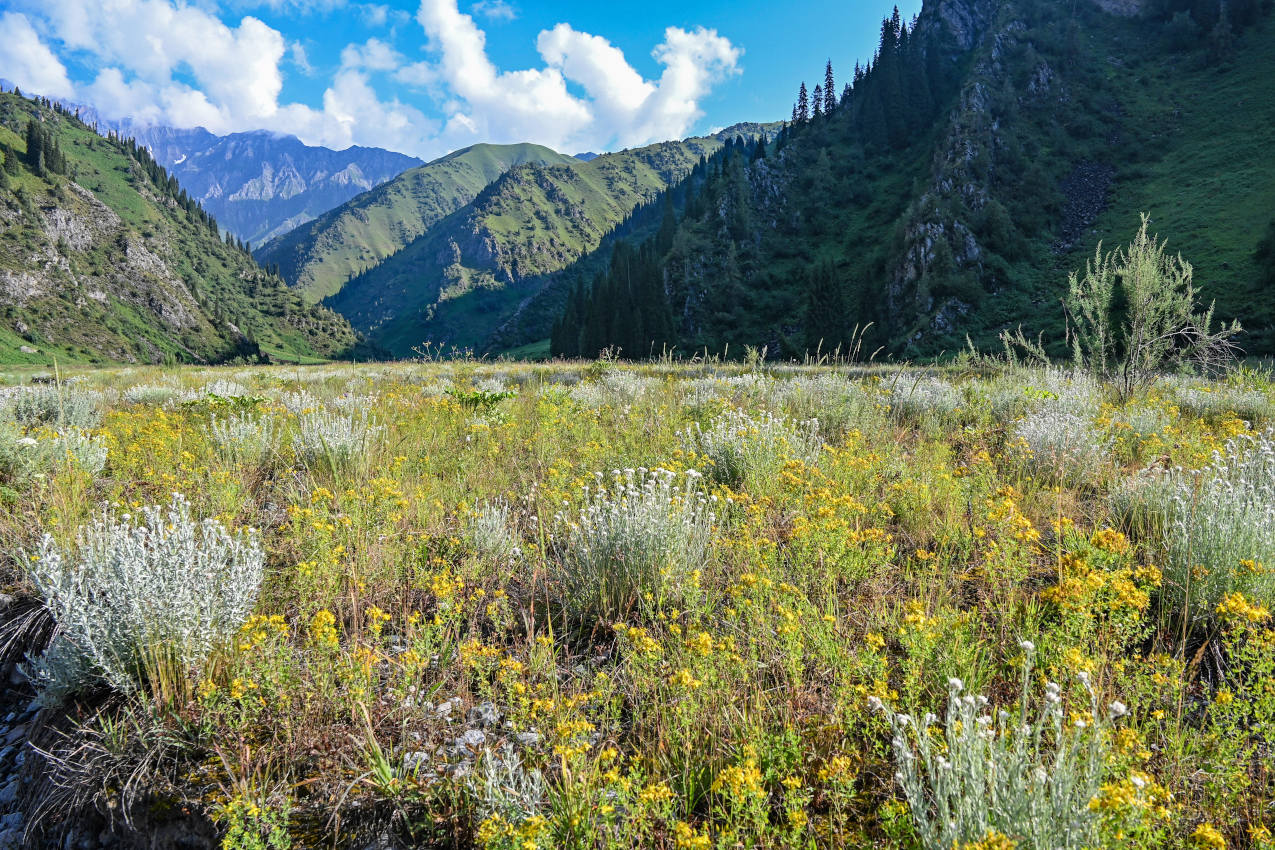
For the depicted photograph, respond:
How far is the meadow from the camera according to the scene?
162 cm

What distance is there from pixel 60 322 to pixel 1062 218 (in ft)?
568

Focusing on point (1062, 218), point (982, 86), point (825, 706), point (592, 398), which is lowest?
point (825, 706)

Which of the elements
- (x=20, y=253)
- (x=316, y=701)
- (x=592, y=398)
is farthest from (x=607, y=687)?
(x=20, y=253)

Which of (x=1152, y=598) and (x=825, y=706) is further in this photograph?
(x=1152, y=598)

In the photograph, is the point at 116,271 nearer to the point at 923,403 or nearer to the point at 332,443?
the point at 332,443

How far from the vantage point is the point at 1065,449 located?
4.39 m

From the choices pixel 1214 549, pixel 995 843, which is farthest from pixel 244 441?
pixel 1214 549

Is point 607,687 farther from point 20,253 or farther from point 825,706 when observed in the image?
point 20,253

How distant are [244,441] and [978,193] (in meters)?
80.9

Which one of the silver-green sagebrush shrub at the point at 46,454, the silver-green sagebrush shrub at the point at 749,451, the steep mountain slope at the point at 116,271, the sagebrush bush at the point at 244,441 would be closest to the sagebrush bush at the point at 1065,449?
the silver-green sagebrush shrub at the point at 749,451

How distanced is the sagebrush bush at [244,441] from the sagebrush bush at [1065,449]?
22.8 feet

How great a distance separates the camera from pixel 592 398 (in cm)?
878

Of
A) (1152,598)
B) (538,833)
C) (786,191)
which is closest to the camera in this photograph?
(538,833)

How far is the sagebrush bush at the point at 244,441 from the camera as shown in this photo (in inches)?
202
